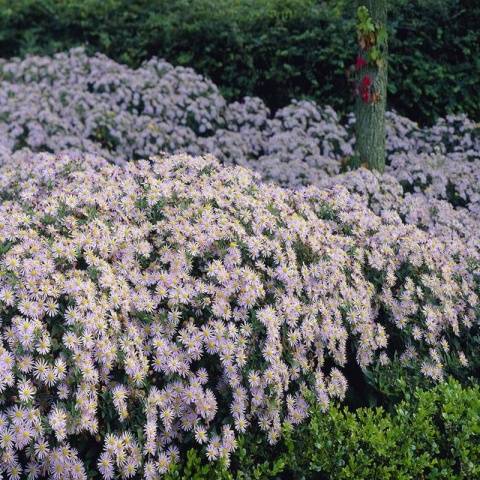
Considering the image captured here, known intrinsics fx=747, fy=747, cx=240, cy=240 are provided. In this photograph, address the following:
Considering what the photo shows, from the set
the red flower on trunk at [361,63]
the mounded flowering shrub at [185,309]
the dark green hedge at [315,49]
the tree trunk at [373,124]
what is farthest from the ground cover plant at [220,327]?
the dark green hedge at [315,49]

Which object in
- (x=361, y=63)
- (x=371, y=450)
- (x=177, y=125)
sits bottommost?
(x=177, y=125)

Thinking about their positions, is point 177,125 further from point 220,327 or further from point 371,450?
point 371,450

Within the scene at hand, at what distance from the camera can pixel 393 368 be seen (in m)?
3.64

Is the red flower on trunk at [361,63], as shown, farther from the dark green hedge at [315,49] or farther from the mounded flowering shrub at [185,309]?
the mounded flowering shrub at [185,309]

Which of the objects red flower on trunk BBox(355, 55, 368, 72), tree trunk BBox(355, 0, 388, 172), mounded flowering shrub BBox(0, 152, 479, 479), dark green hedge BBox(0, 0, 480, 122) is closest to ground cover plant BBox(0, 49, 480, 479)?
mounded flowering shrub BBox(0, 152, 479, 479)

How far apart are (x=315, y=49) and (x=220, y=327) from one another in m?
5.65

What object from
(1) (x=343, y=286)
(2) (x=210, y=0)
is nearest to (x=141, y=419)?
(1) (x=343, y=286)

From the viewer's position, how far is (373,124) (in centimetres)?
649

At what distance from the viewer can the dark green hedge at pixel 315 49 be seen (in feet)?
26.6

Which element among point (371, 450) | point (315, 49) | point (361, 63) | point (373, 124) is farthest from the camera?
point (315, 49)

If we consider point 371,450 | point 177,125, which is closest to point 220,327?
point 371,450

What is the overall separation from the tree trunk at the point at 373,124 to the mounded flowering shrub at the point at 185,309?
2245mm

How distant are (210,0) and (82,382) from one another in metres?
7.34

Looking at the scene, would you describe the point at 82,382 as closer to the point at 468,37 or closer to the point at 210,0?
the point at 468,37
